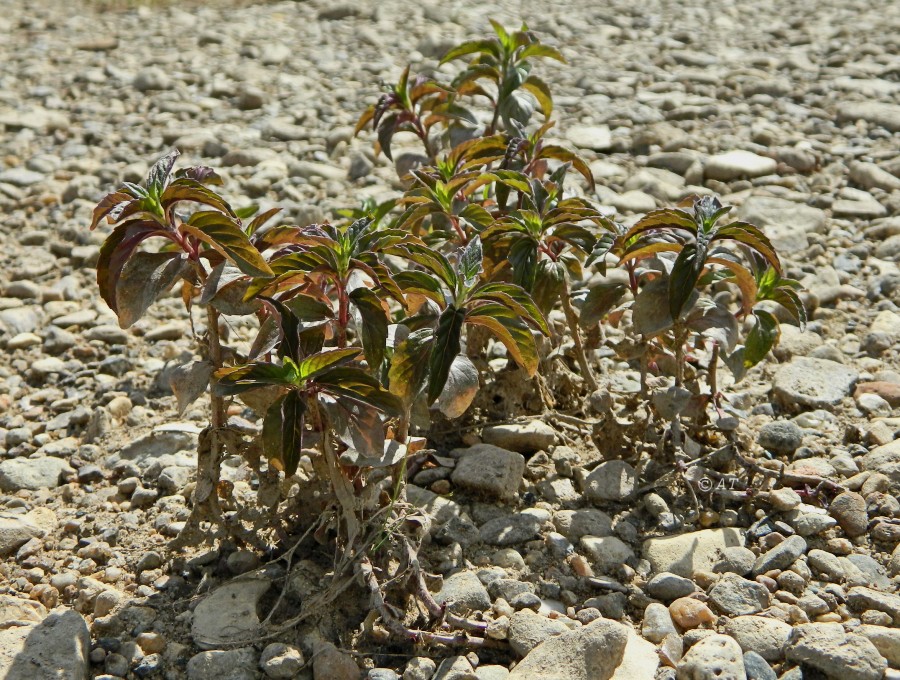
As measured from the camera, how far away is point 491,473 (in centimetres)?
301

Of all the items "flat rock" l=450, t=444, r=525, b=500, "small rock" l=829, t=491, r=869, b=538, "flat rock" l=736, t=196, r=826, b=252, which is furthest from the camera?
"flat rock" l=736, t=196, r=826, b=252

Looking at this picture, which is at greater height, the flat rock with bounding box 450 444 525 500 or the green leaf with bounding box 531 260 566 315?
the green leaf with bounding box 531 260 566 315

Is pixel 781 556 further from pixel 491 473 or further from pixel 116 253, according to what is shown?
pixel 116 253

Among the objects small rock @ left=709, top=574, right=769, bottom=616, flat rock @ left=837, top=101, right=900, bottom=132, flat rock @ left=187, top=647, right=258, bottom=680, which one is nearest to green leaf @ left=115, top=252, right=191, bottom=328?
flat rock @ left=187, top=647, right=258, bottom=680

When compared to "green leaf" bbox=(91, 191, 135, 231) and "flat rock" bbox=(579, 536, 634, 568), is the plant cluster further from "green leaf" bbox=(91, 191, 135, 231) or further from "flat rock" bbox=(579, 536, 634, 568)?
"flat rock" bbox=(579, 536, 634, 568)

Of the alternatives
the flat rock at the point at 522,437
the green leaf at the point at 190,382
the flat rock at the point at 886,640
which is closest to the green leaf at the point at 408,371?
the green leaf at the point at 190,382

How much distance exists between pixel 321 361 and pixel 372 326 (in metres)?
0.15

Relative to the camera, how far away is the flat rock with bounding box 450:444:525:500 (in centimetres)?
300

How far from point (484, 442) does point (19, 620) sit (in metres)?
1.45

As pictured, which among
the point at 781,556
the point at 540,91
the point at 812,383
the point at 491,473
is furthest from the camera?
the point at 540,91

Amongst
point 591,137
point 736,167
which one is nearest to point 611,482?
point 736,167

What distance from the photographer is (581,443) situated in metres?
3.29

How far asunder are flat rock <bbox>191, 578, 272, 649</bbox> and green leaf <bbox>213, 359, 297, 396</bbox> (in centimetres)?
63

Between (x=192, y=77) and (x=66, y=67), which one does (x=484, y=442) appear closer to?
(x=192, y=77)
